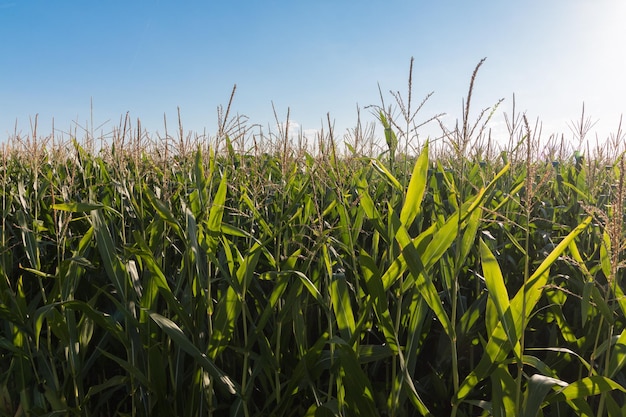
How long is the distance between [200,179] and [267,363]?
718 mm

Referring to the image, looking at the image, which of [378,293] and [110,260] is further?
[110,260]

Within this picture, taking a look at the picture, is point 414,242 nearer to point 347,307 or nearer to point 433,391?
point 347,307

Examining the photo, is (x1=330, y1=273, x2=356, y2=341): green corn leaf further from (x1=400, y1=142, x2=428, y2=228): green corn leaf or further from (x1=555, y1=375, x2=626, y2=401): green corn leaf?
(x1=555, y1=375, x2=626, y2=401): green corn leaf

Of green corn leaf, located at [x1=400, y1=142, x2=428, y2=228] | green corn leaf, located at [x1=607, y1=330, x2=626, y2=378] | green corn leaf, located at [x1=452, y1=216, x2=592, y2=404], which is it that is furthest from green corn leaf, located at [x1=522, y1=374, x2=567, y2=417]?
green corn leaf, located at [x1=400, y1=142, x2=428, y2=228]

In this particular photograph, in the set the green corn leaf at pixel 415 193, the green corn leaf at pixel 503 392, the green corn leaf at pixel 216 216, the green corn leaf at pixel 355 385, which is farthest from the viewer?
the green corn leaf at pixel 216 216

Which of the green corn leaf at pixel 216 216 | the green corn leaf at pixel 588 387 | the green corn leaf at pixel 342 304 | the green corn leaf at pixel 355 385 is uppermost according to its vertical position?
the green corn leaf at pixel 216 216

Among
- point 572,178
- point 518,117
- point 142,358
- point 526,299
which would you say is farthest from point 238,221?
point 572,178

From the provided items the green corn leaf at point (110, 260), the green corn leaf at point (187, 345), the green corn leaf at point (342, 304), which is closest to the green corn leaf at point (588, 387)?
the green corn leaf at point (342, 304)

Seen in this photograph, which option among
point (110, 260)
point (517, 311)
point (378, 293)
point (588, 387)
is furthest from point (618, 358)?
point (110, 260)

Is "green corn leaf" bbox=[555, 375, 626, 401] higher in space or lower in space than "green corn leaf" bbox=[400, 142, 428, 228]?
lower

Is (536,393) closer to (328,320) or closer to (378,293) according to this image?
(378,293)

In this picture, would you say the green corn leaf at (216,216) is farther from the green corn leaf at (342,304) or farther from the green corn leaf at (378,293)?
the green corn leaf at (378,293)

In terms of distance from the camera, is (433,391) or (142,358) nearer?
(142,358)

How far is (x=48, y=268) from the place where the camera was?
272 cm
